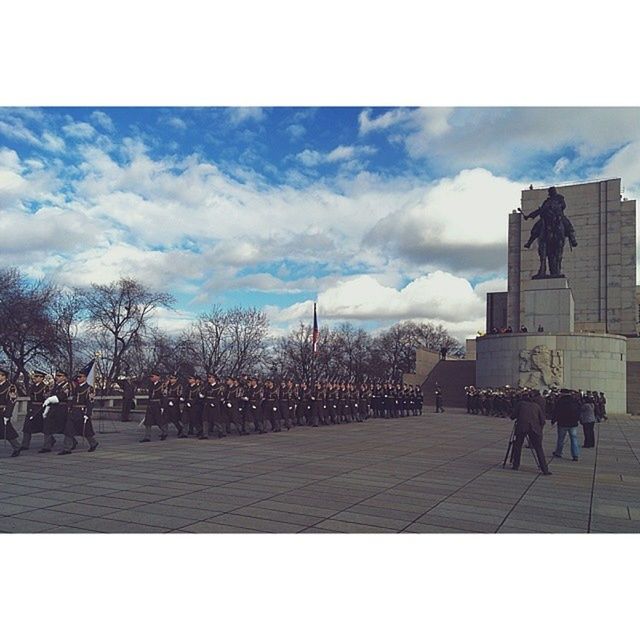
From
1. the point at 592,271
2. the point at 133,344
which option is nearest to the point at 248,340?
the point at 133,344

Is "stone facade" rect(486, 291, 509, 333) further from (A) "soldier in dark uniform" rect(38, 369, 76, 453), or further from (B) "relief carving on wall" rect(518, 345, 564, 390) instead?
(A) "soldier in dark uniform" rect(38, 369, 76, 453)

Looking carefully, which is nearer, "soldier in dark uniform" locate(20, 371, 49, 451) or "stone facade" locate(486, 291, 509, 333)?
"soldier in dark uniform" locate(20, 371, 49, 451)

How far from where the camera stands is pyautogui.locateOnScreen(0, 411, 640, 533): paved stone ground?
7.50m

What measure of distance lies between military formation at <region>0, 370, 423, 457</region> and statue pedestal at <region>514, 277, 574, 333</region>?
47.7 feet

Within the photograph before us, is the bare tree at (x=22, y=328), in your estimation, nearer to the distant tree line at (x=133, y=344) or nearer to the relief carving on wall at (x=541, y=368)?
the distant tree line at (x=133, y=344)

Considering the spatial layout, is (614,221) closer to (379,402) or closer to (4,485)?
(379,402)

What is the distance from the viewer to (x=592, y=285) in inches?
2611

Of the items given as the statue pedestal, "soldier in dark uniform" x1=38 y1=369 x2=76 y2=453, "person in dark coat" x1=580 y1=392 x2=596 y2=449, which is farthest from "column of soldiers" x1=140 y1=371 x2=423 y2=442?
the statue pedestal

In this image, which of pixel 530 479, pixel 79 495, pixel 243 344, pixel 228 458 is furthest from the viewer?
pixel 243 344

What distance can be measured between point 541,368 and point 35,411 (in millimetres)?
27450

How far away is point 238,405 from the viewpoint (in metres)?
19.3

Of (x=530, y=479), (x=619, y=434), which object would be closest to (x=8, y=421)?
(x=530, y=479)

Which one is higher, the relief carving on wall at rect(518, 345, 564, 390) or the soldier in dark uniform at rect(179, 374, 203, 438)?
the relief carving on wall at rect(518, 345, 564, 390)

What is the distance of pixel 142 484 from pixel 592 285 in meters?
64.1
